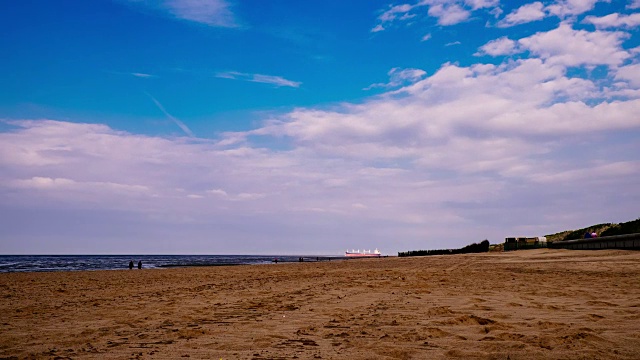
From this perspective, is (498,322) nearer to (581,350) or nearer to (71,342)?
(581,350)

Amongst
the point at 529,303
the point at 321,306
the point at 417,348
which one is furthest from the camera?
the point at 321,306

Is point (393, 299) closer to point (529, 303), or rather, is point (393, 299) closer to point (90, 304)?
point (529, 303)

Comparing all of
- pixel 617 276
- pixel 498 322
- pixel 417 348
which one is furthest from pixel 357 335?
pixel 617 276

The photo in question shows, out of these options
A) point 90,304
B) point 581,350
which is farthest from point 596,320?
point 90,304

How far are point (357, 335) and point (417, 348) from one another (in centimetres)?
130

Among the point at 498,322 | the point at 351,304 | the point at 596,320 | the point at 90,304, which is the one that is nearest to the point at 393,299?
the point at 351,304

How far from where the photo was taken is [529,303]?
10.2 m

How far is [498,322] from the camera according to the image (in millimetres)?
7914

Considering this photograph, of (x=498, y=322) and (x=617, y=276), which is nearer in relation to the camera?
(x=498, y=322)

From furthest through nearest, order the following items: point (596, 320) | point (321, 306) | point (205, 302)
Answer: point (205, 302) < point (321, 306) < point (596, 320)

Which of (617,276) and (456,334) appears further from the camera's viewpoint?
Answer: (617,276)

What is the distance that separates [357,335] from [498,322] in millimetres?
2577

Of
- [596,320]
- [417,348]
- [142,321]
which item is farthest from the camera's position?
[142,321]

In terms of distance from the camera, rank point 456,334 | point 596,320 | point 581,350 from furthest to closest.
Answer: point 596,320, point 456,334, point 581,350
